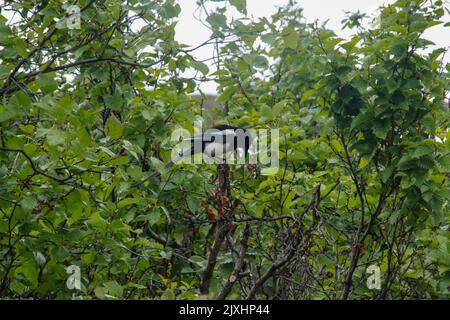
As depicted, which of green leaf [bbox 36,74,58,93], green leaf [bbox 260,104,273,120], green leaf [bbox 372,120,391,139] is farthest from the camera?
green leaf [bbox 372,120,391,139]

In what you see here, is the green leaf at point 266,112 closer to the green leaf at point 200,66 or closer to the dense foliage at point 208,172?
the dense foliage at point 208,172

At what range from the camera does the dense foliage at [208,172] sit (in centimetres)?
309

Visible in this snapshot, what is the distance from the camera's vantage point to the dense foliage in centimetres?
309

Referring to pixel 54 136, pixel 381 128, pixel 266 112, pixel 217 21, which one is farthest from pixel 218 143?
pixel 54 136

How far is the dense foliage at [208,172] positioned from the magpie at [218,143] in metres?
0.07

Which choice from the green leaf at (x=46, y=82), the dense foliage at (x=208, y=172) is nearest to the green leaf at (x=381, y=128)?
the dense foliage at (x=208, y=172)

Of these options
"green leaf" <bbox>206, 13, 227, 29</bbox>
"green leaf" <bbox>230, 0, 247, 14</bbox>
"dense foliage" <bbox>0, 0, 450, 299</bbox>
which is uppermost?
"green leaf" <bbox>230, 0, 247, 14</bbox>

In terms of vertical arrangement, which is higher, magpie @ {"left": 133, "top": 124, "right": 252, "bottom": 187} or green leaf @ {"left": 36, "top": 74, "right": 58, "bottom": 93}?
green leaf @ {"left": 36, "top": 74, "right": 58, "bottom": 93}

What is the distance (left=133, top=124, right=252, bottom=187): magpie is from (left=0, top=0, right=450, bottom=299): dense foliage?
72mm

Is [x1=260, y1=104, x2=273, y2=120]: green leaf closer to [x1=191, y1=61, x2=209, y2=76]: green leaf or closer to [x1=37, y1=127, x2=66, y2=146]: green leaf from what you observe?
[x1=191, y1=61, x2=209, y2=76]: green leaf

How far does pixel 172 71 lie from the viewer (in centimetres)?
404

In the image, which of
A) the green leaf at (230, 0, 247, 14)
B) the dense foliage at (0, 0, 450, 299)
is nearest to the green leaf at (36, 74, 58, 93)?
the dense foliage at (0, 0, 450, 299)

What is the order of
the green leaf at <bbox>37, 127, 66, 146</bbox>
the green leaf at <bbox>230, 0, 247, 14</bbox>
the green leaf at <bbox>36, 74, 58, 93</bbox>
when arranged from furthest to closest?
the green leaf at <bbox>230, 0, 247, 14</bbox> → the green leaf at <bbox>36, 74, 58, 93</bbox> → the green leaf at <bbox>37, 127, 66, 146</bbox>
